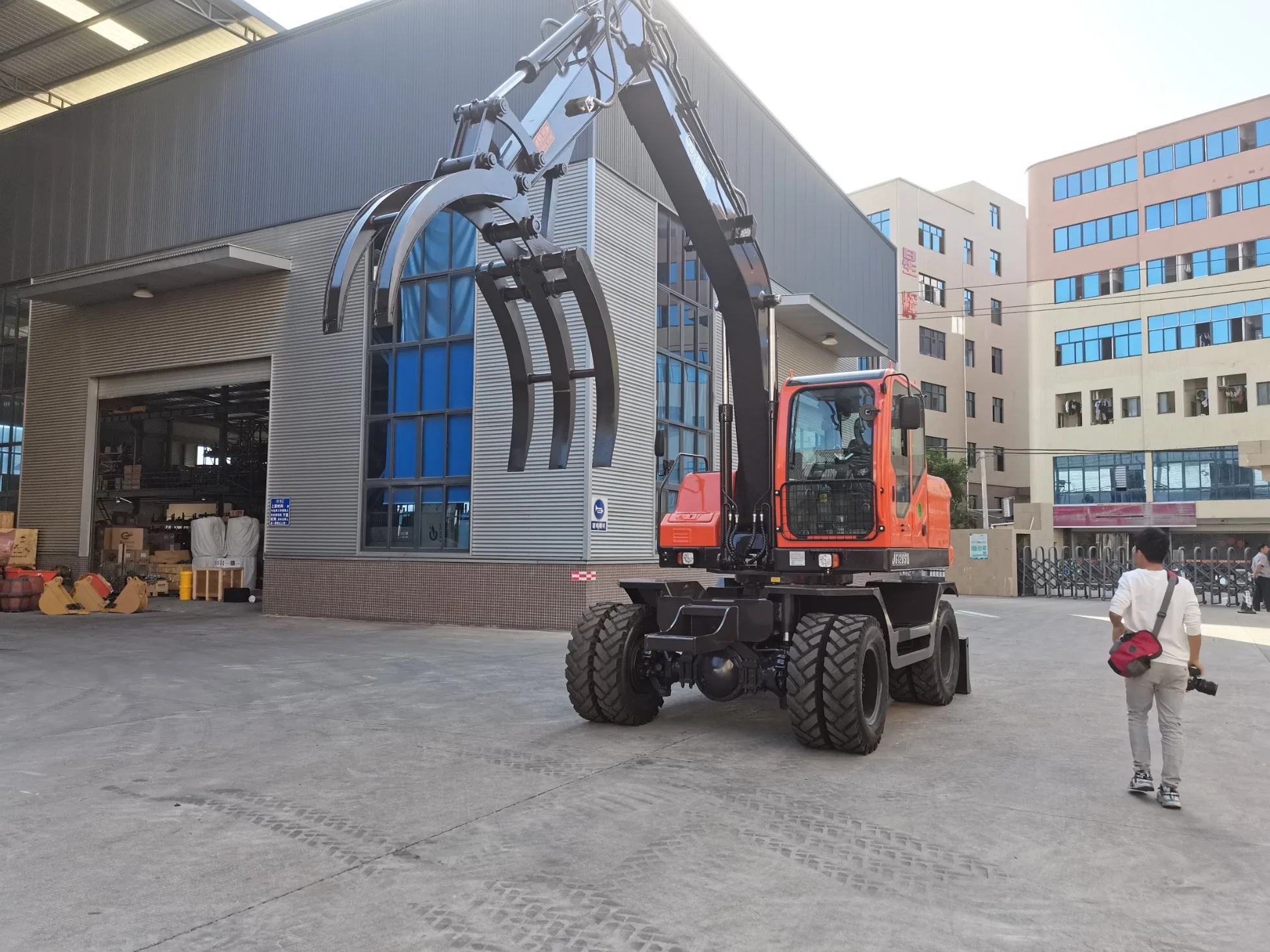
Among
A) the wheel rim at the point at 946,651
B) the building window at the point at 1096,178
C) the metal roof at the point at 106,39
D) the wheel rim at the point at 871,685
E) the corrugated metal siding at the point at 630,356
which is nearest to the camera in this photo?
the wheel rim at the point at 871,685

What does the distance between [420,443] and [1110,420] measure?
41310mm

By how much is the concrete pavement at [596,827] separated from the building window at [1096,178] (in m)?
47.2

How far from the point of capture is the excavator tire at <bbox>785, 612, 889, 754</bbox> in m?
6.73

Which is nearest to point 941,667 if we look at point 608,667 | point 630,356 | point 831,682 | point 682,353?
point 831,682

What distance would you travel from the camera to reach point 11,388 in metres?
26.0

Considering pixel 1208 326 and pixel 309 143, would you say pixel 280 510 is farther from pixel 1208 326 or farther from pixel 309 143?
pixel 1208 326

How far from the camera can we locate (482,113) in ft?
20.3

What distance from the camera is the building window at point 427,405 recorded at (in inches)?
706

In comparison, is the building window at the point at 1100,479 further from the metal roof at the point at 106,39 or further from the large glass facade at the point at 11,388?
the large glass facade at the point at 11,388

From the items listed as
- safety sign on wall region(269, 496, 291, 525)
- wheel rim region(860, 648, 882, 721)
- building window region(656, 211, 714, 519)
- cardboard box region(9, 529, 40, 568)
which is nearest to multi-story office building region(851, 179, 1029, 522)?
building window region(656, 211, 714, 519)

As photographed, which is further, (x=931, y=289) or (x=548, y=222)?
(x=931, y=289)

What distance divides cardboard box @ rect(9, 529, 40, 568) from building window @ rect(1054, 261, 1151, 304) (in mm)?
48077

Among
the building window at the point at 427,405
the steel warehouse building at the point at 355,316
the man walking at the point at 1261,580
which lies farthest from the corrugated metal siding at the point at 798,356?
the man walking at the point at 1261,580

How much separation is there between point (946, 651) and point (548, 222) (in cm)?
610
